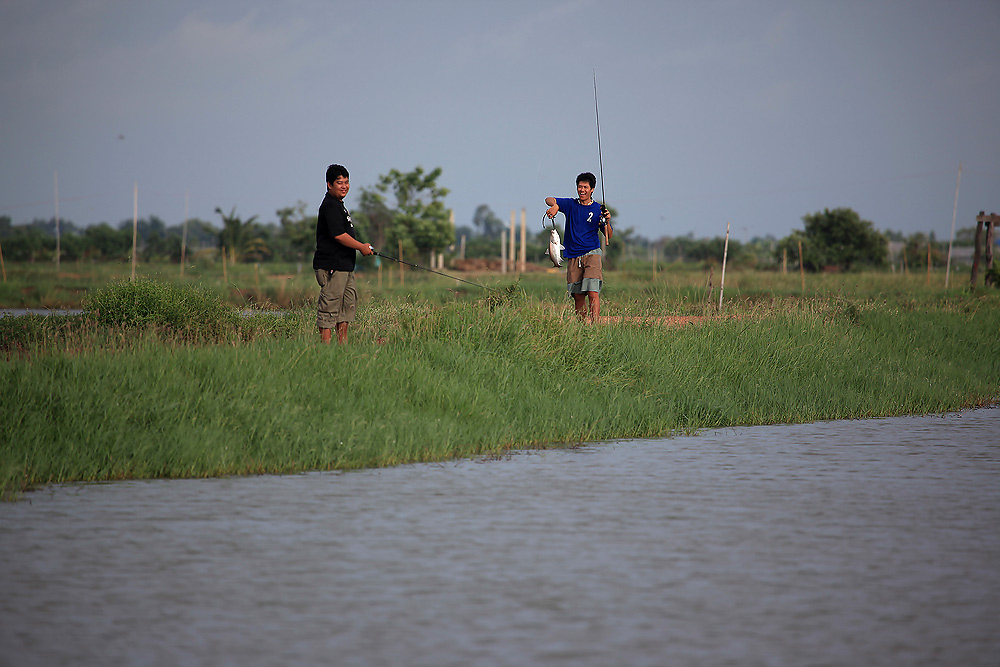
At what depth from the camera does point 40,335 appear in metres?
11.8

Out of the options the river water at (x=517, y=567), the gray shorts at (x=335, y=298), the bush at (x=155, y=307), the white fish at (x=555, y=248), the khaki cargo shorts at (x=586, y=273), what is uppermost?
the white fish at (x=555, y=248)

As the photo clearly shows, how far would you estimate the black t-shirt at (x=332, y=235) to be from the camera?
33.1ft

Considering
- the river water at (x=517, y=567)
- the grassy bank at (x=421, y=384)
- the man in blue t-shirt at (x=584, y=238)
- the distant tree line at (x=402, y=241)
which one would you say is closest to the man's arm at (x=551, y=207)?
the man in blue t-shirt at (x=584, y=238)

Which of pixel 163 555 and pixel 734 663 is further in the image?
pixel 163 555

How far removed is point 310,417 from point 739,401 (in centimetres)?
449

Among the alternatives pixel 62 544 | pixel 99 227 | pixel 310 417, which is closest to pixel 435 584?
pixel 62 544

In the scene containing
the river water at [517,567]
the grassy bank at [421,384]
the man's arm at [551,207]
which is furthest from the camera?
the man's arm at [551,207]

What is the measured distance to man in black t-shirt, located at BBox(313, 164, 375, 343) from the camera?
33.1 feet

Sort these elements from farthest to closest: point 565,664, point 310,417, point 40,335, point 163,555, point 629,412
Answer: point 40,335 < point 629,412 < point 310,417 < point 163,555 < point 565,664

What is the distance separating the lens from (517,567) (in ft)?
16.4

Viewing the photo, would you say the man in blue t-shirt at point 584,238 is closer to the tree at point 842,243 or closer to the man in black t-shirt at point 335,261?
the man in black t-shirt at point 335,261

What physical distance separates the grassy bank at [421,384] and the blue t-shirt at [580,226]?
0.82m

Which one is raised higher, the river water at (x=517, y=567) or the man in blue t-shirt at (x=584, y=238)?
the man in blue t-shirt at (x=584, y=238)

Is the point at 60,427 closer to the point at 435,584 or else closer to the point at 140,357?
the point at 140,357
